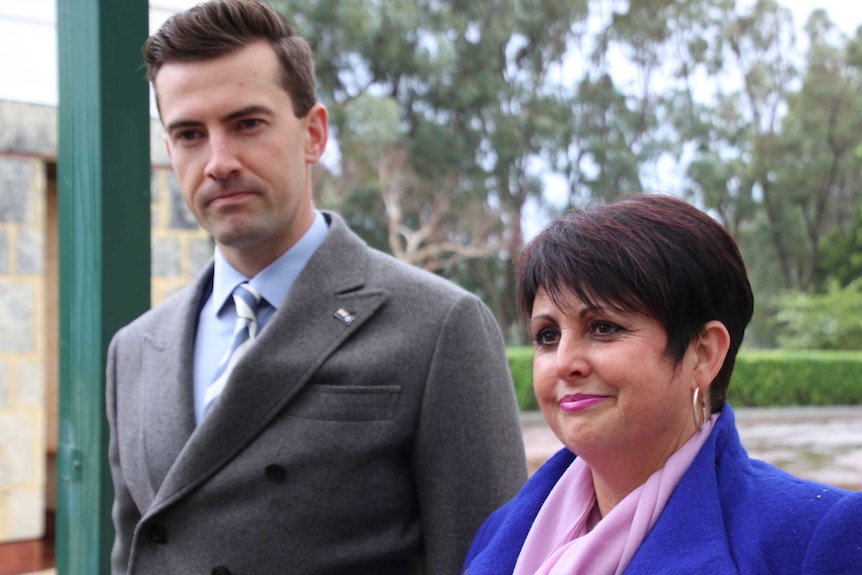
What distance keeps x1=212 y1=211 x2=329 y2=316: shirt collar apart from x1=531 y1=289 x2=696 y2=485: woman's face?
0.65 m

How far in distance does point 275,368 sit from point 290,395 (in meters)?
0.05

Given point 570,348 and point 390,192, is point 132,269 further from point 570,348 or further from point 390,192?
point 390,192

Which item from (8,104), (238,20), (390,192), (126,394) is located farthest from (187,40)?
(390,192)

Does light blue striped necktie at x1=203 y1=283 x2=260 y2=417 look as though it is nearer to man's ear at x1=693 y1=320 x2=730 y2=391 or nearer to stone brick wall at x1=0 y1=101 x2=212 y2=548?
man's ear at x1=693 y1=320 x2=730 y2=391

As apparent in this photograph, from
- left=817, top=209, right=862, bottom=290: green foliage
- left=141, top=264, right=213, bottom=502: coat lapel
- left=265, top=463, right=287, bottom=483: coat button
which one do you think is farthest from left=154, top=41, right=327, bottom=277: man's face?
left=817, top=209, right=862, bottom=290: green foliage

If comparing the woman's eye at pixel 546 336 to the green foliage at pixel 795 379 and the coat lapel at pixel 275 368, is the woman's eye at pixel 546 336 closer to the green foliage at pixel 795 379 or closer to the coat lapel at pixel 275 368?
the coat lapel at pixel 275 368

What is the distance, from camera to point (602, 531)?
3.94 feet

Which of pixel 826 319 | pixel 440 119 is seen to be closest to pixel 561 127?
pixel 440 119

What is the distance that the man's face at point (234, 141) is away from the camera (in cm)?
160

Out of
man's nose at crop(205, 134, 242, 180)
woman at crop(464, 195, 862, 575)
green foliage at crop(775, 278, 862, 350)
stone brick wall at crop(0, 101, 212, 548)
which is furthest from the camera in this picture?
green foliage at crop(775, 278, 862, 350)

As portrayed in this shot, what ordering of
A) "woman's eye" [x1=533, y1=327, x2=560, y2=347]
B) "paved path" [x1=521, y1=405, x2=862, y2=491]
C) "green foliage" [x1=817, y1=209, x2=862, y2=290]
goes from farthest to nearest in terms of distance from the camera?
"green foliage" [x1=817, y1=209, x2=862, y2=290] < "paved path" [x1=521, y1=405, x2=862, y2=491] < "woman's eye" [x1=533, y1=327, x2=560, y2=347]

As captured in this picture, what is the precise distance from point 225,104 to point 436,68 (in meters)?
17.5

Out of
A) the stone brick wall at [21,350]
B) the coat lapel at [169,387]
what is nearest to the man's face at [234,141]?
the coat lapel at [169,387]

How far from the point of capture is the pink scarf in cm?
118
